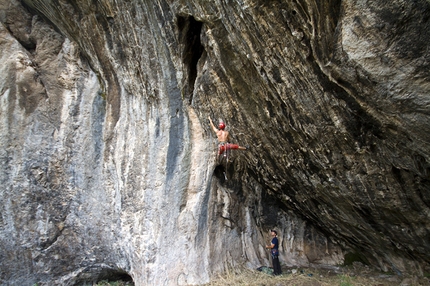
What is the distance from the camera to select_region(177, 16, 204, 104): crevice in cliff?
6.10 m

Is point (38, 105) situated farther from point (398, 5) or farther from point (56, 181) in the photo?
point (398, 5)

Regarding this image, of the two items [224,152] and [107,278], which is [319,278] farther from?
[107,278]

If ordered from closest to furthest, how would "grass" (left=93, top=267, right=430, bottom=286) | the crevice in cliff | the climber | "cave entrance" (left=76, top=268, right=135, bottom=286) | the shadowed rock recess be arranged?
the shadowed rock recess, the crevice in cliff, the climber, "grass" (left=93, top=267, right=430, bottom=286), "cave entrance" (left=76, top=268, right=135, bottom=286)

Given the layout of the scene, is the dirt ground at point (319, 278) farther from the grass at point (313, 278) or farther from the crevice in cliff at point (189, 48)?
the crevice in cliff at point (189, 48)

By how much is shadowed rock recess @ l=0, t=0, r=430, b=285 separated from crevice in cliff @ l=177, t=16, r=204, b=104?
0.04 meters

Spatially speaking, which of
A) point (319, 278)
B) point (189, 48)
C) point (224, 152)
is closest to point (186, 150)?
point (224, 152)

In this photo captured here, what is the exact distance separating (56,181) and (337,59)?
6.40 m

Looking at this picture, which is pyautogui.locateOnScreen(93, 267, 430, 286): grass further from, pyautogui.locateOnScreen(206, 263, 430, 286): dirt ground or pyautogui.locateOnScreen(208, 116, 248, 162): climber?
pyautogui.locateOnScreen(208, 116, 248, 162): climber

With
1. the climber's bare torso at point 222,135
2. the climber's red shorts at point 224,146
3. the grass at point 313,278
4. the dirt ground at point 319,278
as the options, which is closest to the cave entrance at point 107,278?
the grass at point 313,278

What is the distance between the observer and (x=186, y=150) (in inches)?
278

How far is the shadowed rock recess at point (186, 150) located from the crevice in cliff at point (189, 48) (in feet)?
0.12

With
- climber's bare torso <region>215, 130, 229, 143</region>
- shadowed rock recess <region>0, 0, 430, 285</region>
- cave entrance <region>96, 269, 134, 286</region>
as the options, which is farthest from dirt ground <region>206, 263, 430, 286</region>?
climber's bare torso <region>215, 130, 229, 143</region>

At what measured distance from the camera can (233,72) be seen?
586 centimetres

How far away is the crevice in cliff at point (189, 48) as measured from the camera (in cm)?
610
